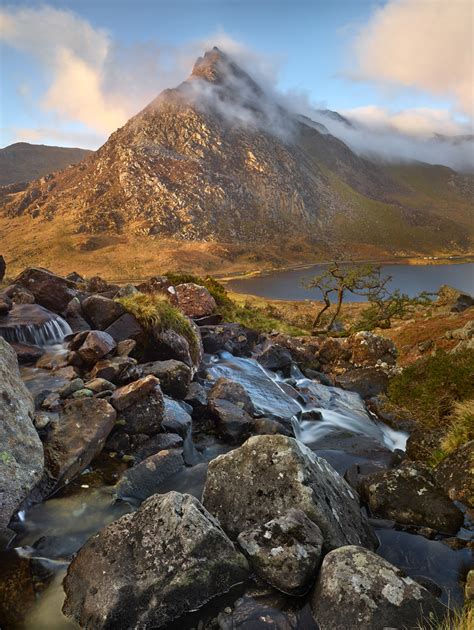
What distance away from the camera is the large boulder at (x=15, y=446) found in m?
7.49

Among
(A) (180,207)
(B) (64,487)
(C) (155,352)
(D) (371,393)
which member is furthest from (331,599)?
(A) (180,207)

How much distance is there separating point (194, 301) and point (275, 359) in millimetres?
7480

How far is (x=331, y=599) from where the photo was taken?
6.26 metres

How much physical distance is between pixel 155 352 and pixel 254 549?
418 inches

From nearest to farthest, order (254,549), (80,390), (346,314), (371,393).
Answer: (254,549), (80,390), (371,393), (346,314)

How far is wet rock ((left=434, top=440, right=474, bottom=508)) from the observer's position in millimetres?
9805

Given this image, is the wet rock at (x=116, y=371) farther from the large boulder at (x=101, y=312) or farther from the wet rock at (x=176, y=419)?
the large boulder at (x=101, y=312)

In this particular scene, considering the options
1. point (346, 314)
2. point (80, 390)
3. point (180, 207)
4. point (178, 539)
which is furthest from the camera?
point (180, 207)

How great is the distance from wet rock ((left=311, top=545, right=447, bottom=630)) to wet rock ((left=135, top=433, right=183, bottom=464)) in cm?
583

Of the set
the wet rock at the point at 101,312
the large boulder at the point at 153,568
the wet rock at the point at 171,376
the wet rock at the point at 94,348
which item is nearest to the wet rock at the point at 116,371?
the wet rock at the point at 94,348

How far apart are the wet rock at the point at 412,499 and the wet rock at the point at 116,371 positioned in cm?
751

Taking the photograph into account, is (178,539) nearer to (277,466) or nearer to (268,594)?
(268,594)

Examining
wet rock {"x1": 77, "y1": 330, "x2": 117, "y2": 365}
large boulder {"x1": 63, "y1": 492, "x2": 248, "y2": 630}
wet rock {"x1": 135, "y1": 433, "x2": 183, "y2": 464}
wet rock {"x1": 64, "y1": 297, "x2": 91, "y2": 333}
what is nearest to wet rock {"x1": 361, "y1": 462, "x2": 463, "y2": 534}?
large boulder {"x1": 63, "y1": 492, "x2": 248, "y2": 630}

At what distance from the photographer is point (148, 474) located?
33.3 feet
